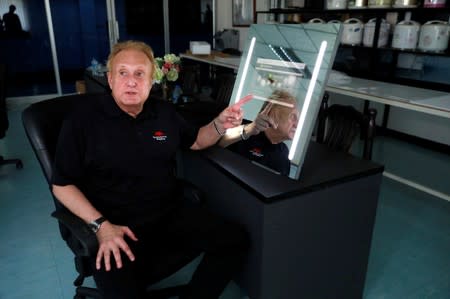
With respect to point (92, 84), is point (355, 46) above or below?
above

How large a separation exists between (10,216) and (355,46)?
3497 mm

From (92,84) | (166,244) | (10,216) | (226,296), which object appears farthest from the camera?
(92,84)

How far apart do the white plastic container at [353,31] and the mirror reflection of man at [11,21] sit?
16.2 ft

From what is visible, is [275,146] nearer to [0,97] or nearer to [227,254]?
[227,254]

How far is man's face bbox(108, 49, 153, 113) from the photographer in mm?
1394

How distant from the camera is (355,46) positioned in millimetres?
3773

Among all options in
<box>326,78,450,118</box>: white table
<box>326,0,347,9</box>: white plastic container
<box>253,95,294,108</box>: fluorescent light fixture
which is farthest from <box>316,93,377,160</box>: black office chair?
<box>326,0,347,9</box>: white plastic container

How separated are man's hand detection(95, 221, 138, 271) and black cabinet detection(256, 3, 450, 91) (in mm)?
3062

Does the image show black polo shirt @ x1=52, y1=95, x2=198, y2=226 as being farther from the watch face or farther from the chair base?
the chair base

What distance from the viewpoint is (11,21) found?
18.2 ft

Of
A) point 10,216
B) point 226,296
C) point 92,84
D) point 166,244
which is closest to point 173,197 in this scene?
point 166,244

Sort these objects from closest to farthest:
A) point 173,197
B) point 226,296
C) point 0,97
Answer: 1. point 173,197
2. point 226,296
3. point 0,97

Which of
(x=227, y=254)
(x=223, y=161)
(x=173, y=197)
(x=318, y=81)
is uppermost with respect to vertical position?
(x=318, y=81)

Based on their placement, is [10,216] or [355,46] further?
[355,46]
